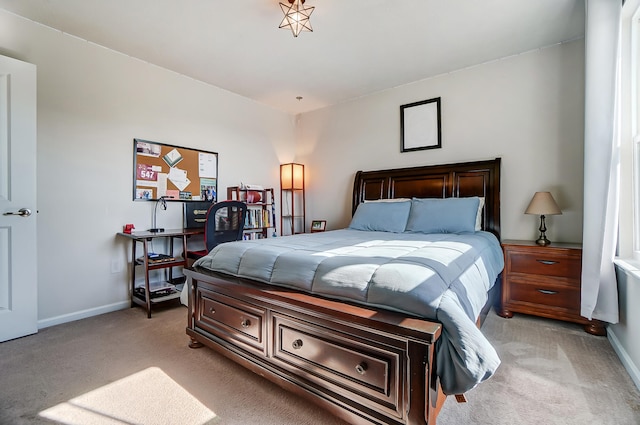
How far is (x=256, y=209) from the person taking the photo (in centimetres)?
401

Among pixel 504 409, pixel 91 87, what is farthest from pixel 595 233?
pixel 91 87

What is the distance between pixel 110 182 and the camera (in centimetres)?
293

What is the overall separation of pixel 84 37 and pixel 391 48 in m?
2.84

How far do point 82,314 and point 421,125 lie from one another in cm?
408

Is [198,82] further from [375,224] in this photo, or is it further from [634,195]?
[634,195]

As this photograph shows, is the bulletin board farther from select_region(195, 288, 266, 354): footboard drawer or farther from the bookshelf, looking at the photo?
select_region(195, 288, 266, 354): footboard drawer

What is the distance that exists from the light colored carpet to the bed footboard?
148mm

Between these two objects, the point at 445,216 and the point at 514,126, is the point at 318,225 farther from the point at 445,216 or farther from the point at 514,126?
the point at 514,126

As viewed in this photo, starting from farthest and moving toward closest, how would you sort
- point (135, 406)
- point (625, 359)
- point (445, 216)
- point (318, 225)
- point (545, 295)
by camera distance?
point (318, 225), point (445, 216), point (545, 295), point (625, 359), point (135, 406)

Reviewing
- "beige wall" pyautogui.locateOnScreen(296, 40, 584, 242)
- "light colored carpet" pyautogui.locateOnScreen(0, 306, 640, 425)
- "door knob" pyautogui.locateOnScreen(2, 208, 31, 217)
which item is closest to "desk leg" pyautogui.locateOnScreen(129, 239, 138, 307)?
"light colored carpet" pyautogui.locateOnScreen(0, 306, 640, 425)

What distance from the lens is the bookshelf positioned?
153 inches

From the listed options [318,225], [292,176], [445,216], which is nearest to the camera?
[445,216]

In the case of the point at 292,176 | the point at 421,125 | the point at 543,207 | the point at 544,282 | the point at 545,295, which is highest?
the point at 421,125

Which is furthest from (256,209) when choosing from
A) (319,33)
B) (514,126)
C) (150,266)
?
(514,126)
